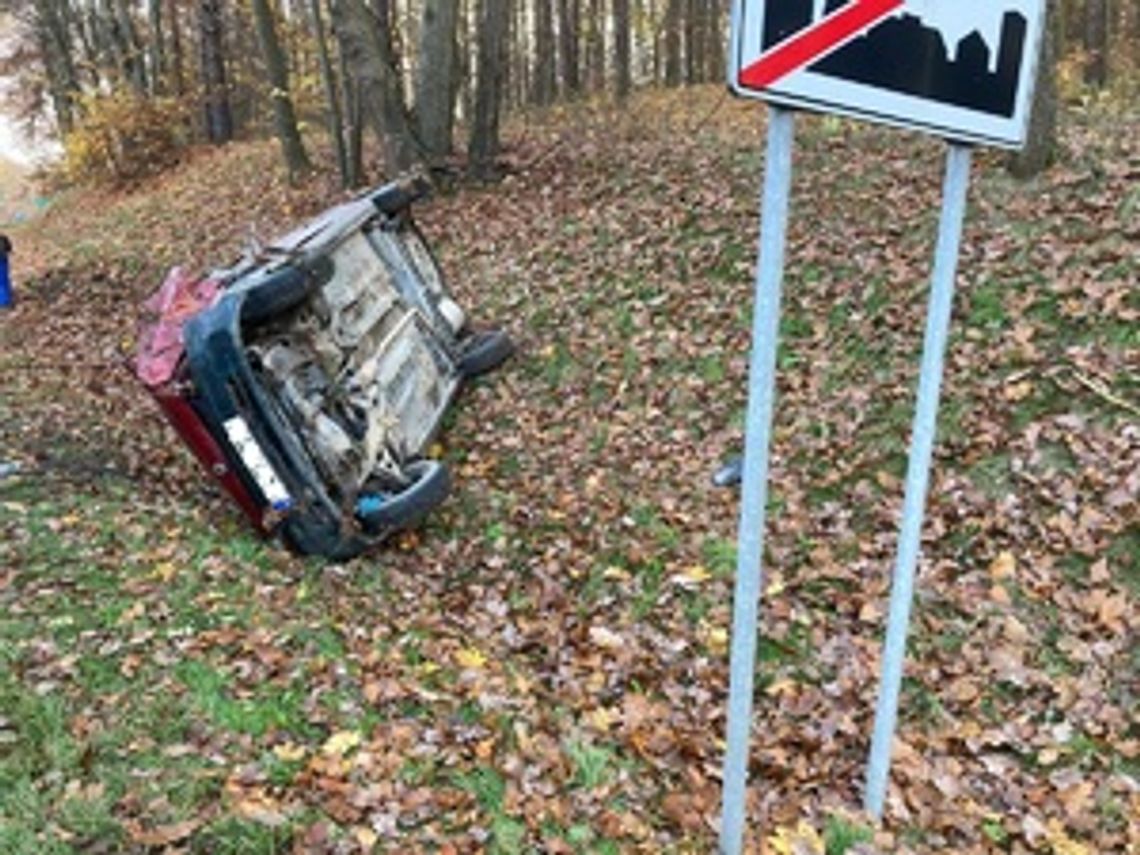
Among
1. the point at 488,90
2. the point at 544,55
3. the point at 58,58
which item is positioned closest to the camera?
the point at 488,90

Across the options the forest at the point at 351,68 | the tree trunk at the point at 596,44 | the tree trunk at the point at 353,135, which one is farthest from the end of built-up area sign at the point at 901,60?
the tree trunk at the point at 596,44

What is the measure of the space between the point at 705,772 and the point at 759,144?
32.9 ft

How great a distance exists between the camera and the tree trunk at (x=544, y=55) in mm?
22906

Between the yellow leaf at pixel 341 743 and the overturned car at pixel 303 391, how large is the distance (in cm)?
195

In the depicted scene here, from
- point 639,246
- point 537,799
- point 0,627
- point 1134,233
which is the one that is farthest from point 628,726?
point 639,246

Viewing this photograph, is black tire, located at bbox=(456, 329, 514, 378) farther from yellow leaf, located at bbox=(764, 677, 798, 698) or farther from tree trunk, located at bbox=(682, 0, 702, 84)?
tree trunk, located at bbox=(682, 0, 702, 84)

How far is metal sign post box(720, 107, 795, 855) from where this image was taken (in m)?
2.76

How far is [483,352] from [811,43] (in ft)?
21.4

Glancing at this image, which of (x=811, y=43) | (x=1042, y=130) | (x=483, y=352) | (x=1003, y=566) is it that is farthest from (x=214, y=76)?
(x=811, y=43)

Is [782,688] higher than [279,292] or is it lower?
lower

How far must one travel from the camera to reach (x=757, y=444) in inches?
A: 117

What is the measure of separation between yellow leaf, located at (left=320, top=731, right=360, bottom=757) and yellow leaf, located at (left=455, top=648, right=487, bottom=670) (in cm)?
78

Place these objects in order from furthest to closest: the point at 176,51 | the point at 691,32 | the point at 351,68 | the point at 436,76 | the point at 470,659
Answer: the point at 176,51
the point at 691,32
the point at 436,76
the point at 351,68
the point at 470,659

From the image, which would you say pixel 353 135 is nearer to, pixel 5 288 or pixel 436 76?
pixel 436 76
